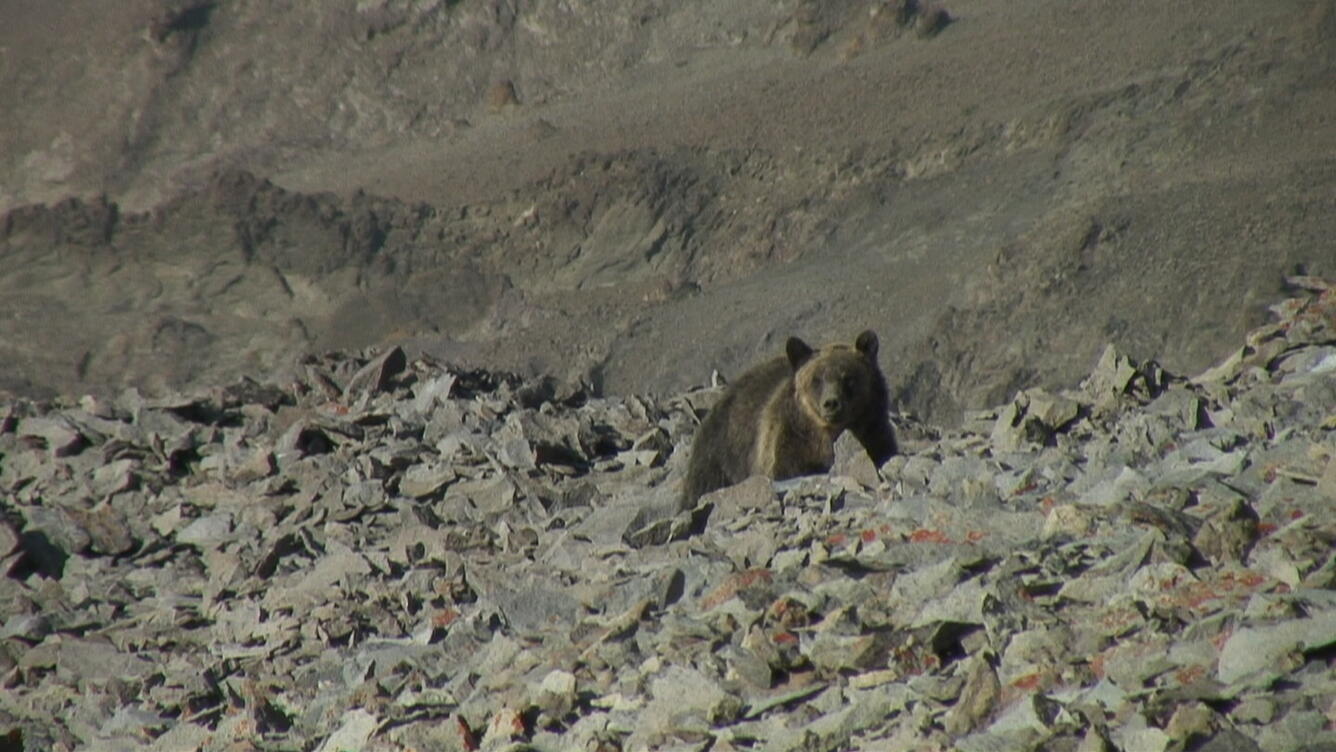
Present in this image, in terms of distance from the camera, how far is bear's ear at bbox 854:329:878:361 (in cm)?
962

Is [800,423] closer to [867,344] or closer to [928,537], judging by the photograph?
[867,344]

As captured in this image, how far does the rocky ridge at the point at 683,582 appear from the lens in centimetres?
484

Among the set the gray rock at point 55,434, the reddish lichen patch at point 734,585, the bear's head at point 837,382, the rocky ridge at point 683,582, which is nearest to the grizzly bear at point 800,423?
the bear's head at point 837,382

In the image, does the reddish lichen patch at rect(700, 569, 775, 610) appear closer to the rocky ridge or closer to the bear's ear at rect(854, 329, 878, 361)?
the rocky ridge

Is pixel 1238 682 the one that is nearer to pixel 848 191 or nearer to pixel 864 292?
pixel 864 292

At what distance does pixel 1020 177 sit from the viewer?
3203cm

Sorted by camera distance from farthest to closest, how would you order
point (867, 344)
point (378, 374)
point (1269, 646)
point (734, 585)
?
1. point (378, 374)
2. point (867, 344)
3. point (734, 585)
4. point (1269, 646)

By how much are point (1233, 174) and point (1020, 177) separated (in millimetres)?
4778

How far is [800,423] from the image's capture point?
9.37 meters

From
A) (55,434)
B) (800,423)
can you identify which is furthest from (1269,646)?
(55,434)

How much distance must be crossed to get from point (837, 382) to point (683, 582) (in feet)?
9.30

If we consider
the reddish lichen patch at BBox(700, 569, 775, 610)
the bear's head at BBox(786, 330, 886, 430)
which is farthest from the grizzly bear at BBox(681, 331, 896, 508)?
the reddish lichen patch at BBox(700, 569, 775, 610)

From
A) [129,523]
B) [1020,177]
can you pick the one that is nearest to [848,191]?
[1020,177]

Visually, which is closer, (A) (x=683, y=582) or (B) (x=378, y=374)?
(A) (x=683, y=582)
